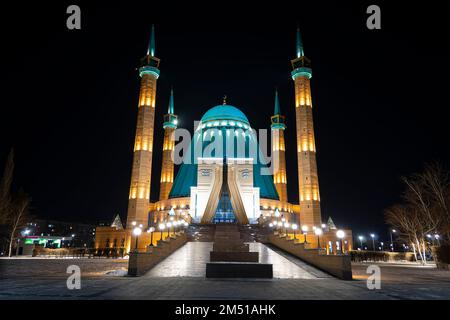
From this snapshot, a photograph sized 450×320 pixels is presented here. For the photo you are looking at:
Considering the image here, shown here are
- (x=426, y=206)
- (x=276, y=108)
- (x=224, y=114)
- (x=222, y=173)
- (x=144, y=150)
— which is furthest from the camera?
(x=224, y=114)

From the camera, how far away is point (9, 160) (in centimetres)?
3048

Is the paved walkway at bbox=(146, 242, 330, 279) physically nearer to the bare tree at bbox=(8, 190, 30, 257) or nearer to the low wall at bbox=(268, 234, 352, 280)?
the low wall at bbox=(268, 234, 352, 280)

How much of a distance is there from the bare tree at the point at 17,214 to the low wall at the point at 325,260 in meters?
27.2

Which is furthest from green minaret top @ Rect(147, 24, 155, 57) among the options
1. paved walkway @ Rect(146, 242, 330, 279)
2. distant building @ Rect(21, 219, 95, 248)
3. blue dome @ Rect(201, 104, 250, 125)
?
distant building @ Rect(21, 219, 95, 248)

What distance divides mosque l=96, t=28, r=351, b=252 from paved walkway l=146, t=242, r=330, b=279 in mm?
14345

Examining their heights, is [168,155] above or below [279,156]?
below

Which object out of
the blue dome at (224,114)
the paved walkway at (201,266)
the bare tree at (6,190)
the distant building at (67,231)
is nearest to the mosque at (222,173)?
the blue dome at (224,114)

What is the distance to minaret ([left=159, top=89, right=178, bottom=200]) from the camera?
1964 inches

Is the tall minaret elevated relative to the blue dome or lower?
lower

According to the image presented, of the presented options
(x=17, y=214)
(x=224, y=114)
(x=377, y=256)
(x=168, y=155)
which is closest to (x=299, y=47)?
(x=224, y=114)

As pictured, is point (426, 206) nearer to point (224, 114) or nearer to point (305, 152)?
point (305, 152)

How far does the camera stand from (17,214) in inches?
1266

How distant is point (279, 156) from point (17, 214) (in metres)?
36.7

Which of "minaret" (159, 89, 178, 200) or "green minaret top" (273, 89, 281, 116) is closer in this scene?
"minaret" (159, 89, 178, 200)
